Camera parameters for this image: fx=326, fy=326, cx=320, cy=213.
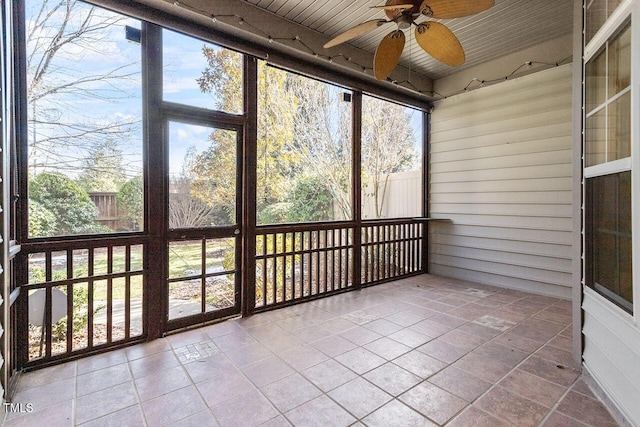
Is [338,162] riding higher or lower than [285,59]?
lower

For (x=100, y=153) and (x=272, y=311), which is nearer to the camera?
(x=100, y=153)

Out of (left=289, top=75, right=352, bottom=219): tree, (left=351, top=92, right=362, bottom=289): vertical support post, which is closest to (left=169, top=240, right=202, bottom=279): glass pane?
(left=289, top=75, right=352, bottom=219): tree

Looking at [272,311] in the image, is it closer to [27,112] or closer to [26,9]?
[27,112]

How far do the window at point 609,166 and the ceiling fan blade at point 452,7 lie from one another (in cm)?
70

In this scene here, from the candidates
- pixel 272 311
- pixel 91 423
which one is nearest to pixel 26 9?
pixel 91 423

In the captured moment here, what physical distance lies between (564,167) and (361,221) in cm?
251

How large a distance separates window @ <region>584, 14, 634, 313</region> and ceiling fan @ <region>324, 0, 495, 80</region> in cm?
76

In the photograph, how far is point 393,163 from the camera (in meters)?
5.54

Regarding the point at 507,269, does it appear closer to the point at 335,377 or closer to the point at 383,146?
the point at 383,146

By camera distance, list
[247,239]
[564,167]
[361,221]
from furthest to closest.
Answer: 1. [361,221]
2. [564,167]
3. [247,239]

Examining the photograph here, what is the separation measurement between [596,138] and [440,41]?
1236 mm

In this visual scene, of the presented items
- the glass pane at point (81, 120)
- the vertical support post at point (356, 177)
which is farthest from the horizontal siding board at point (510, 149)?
the glass pane at point (81, 120)

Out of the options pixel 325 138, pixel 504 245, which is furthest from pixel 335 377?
pixel 504 245

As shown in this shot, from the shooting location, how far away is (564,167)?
12.8 feet
